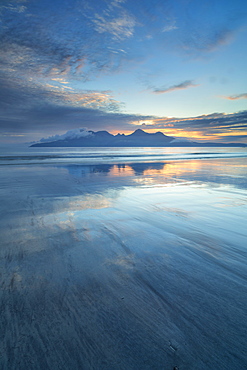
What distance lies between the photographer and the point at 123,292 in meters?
2.87

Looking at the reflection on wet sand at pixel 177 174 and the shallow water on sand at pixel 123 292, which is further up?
the shallow water on sand at pixel 123 292

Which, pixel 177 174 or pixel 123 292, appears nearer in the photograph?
pixel 123 292

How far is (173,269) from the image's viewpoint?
3453mm

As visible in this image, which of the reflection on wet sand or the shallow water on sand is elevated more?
the shallow water on sand

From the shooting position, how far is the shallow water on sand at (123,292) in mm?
2027

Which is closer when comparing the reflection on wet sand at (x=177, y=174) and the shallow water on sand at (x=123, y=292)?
the shallow water on sand at (x=123, y=292)

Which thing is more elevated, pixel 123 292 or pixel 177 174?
pixel 123 292

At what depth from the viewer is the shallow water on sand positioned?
2027mm

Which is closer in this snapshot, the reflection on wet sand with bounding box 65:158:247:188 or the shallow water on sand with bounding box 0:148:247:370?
the shallow water on sand with bounding box 0:148:247:370

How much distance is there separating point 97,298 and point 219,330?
1508 millimetres

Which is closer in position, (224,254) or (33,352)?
(33,352)

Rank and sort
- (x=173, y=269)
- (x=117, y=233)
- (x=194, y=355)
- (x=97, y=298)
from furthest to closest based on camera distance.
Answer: (x=117, y=233) < (x=173, y=269) < (x=97, y=298) < (x=194, y=355)

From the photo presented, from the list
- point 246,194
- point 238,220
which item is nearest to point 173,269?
point 238,220

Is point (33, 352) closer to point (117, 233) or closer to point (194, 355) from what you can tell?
point (194, 355)
